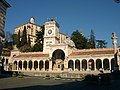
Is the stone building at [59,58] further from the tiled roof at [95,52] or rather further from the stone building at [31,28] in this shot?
the stone building at [31,28]

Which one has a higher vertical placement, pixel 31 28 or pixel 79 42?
pixel 31 28

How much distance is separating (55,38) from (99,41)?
4055 cm

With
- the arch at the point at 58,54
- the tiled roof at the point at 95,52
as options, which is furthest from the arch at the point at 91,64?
the arch at the point at 58,54

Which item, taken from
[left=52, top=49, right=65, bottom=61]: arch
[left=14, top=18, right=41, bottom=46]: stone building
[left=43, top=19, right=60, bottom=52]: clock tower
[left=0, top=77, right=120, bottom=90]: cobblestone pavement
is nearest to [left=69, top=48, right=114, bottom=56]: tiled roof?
[left=52, top=49, right=65, bottom=61]: arch

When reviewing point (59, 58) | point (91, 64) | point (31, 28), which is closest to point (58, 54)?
point (59, 58)

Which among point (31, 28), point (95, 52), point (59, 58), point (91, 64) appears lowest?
point (91, 64)

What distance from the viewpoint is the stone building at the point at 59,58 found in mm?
53750

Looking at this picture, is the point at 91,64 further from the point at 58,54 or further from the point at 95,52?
the point at 58,54

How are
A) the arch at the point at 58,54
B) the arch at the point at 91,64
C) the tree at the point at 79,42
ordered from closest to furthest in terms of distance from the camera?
the arch at the point at 91,64 < the arch at the point at 58,54 < the tree at the point at 79,42

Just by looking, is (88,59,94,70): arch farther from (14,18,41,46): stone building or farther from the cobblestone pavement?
(14,18,41,46): stone building

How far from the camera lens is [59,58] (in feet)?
202

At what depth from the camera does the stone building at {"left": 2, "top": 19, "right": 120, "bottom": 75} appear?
5375 centimetres

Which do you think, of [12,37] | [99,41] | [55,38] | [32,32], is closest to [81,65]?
[55,38]

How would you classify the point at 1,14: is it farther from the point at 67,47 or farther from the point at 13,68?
the point at 13,68
